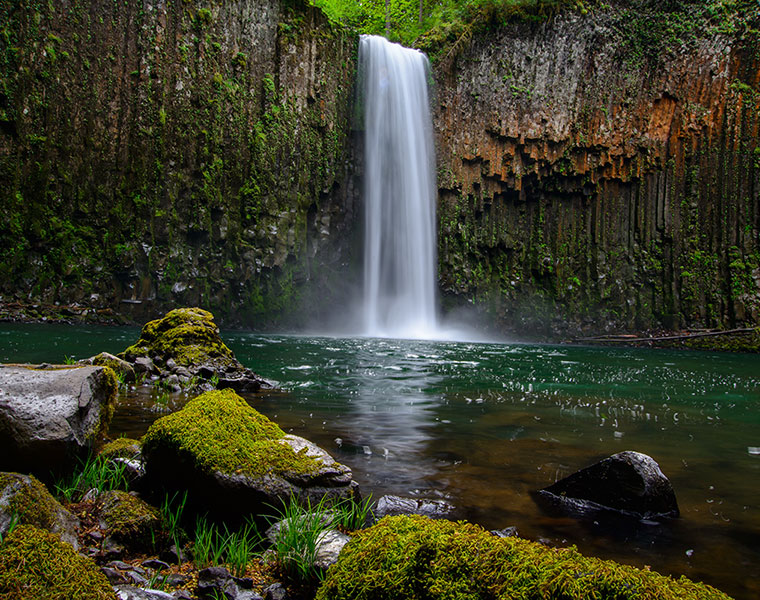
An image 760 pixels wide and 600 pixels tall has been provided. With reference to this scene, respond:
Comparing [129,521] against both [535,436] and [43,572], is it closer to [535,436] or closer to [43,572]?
[43,572]

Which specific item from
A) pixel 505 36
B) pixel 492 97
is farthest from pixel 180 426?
pixel 505 36

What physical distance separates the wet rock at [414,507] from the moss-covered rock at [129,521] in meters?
1.48

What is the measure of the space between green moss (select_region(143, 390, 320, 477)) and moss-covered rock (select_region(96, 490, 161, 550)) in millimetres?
404

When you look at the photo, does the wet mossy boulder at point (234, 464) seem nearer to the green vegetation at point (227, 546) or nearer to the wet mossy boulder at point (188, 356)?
the green vegetation at point (227, 546)

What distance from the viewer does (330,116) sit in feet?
102

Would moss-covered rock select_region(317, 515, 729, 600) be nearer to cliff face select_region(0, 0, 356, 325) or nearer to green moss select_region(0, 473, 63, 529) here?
green moss select_region(0, 473, 63, 529)

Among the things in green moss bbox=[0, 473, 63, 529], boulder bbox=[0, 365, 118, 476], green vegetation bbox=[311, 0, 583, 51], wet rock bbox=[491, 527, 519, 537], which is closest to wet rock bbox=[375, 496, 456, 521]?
wet rock bbox=[491, 527, 519, 537]

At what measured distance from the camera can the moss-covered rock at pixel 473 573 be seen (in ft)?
5.30

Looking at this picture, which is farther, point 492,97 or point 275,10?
point 492,97

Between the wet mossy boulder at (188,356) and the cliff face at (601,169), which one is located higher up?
the cliff face at (601,169)

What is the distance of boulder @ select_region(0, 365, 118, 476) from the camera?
10.8 feet

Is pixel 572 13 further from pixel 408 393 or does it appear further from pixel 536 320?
pixel 408 393

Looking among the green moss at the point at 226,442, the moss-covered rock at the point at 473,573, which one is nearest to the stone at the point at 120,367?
the green moss at the point at 226,442

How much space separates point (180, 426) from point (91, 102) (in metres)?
28.2
